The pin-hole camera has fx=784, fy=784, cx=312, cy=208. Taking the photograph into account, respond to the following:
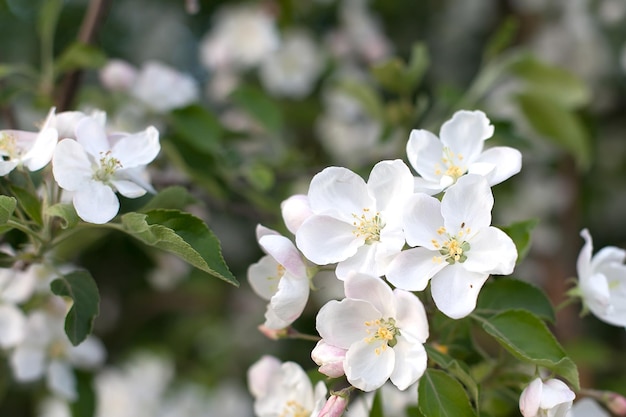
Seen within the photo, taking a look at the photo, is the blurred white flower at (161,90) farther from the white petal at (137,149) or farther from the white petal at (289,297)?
the white petal at (289,297)

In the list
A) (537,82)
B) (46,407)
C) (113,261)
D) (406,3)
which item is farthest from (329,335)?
(406,3)

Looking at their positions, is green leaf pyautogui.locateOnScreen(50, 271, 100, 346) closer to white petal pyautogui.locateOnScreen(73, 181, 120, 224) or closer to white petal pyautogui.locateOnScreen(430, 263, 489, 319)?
white petal pyautogui.locateOnScreen(73, 181, 120, 224)

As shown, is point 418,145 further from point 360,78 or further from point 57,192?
point 360,78

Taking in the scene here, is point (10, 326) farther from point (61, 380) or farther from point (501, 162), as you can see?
point (501, 162)

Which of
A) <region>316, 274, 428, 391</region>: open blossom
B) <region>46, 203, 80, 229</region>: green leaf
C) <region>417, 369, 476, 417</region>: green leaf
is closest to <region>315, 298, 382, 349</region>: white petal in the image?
<region>316, 274, 428, 391</region>: open blossom

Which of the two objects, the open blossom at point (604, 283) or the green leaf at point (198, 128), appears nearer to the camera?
the open blossom at point (604, 283)

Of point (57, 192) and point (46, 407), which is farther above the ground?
point (57, 192)

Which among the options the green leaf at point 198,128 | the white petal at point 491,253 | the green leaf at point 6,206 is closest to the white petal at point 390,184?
the white petal at point 491,253
